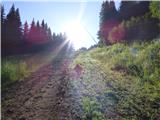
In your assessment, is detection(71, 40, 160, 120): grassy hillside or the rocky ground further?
detection(71, 40, 160, 120): grassy hillside

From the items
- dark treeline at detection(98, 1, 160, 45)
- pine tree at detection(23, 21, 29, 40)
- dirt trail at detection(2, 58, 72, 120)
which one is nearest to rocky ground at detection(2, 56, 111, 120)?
dirt trail at detection(2, 58, 72, 120)

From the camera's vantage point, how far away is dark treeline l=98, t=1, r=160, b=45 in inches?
1455

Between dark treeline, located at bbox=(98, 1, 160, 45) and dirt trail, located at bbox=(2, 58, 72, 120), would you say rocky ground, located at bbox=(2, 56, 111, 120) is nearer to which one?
dirt trail, located at bbox=(2, 58, 72, 120)

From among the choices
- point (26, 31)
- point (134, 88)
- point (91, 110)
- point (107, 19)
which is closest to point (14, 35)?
point (26, 31)

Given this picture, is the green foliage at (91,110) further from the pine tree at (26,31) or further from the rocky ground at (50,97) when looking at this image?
the pine tree at (26,31)

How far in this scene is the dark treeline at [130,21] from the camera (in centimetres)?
3697

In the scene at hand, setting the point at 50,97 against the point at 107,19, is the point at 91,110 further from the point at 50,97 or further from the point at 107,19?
the point at 107,19

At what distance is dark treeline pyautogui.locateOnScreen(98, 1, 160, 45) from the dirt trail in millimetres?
19662

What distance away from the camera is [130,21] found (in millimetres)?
43281

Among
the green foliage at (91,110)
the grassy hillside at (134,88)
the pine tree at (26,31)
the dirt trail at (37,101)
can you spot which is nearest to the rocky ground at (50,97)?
the dirt trail at (37,101)

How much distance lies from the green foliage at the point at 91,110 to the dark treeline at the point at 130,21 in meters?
21.5

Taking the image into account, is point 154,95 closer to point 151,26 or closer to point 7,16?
point 151,26

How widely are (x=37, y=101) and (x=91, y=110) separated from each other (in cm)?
284

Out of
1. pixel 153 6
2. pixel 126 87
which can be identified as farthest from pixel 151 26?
pixel 126 87
